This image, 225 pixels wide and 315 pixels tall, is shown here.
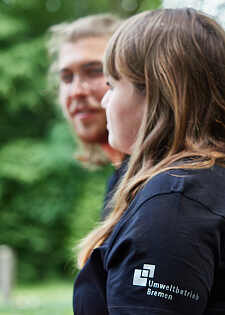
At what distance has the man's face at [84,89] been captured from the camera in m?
2.52

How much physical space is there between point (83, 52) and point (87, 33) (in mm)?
138

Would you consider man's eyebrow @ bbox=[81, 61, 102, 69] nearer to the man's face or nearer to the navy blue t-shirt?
the man's face

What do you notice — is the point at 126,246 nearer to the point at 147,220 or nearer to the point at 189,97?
the point at 147,220

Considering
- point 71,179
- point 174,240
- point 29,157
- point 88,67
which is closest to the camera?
point 174,240

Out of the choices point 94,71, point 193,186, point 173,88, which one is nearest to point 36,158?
point 94,71

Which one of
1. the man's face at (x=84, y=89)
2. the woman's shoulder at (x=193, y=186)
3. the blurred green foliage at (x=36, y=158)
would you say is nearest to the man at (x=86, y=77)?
the man's face at (x=84, y=89)

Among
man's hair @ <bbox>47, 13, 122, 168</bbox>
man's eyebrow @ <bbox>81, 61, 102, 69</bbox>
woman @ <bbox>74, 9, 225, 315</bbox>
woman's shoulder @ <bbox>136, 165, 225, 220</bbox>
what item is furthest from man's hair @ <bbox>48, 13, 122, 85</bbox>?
woman's shoulder @ <bbox>136, 165, 225, 220</bbox>

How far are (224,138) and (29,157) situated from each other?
38.6 feet

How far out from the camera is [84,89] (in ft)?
8.24

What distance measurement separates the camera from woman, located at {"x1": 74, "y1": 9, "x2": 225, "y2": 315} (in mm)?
983

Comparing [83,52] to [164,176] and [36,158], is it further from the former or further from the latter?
[36,158]

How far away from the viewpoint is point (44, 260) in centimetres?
1416

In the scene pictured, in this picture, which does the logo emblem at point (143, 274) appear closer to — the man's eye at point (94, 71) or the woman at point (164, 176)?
the woman at point (164, 176)

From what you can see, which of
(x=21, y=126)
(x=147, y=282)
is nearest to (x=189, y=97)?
(x=147, y=282)
